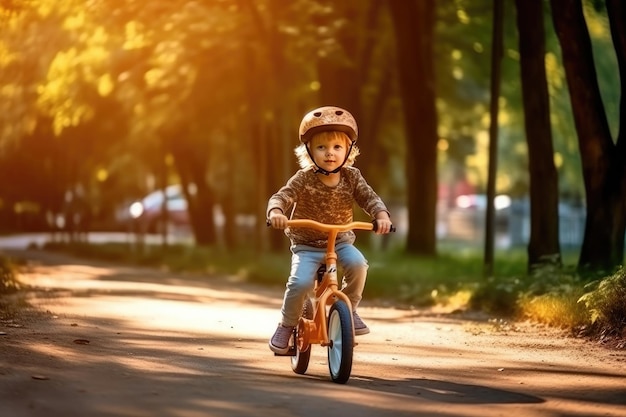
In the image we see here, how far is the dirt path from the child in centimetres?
63

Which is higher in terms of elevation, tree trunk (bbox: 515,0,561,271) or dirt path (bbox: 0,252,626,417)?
tree trunk (bbox: 515,0,561,271)

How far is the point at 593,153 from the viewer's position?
17078 millimetres

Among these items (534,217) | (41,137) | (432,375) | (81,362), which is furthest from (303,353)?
(41,137)

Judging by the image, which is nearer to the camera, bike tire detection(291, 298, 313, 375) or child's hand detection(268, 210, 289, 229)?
child's hand detection(268, 210, 289, 229)


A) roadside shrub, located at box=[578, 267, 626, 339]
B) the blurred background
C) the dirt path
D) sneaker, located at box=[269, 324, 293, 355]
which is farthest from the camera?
the blurred background

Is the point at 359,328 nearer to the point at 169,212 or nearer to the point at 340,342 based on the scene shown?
the point at 340,342

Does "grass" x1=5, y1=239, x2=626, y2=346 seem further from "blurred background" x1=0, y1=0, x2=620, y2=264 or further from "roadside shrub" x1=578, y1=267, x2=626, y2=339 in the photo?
"blurred background" x1=0, y1=0, x2=620, y2=264

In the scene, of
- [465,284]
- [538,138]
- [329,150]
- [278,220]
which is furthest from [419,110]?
[278,220]

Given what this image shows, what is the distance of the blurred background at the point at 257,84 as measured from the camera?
25.7 meters

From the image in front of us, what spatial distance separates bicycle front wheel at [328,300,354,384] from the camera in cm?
952

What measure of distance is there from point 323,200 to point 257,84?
18.5m

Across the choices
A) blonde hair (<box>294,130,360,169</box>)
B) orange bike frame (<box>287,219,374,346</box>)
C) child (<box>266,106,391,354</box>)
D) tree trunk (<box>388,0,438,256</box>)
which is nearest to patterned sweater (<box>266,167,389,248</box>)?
child (<box>266,106,391,354</box>)

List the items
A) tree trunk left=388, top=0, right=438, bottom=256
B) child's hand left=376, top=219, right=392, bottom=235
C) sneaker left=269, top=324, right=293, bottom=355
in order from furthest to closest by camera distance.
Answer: tree trunk left=388, top=0, right=438, bottom=256 → sneaker left=269, top=324, right=293, bottom=355 → child's hand left=376, top=219, right=392, bottom=235

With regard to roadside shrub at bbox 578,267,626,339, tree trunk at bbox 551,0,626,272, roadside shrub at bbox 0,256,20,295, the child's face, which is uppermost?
tree trunk at bbox 551,0,626,272
